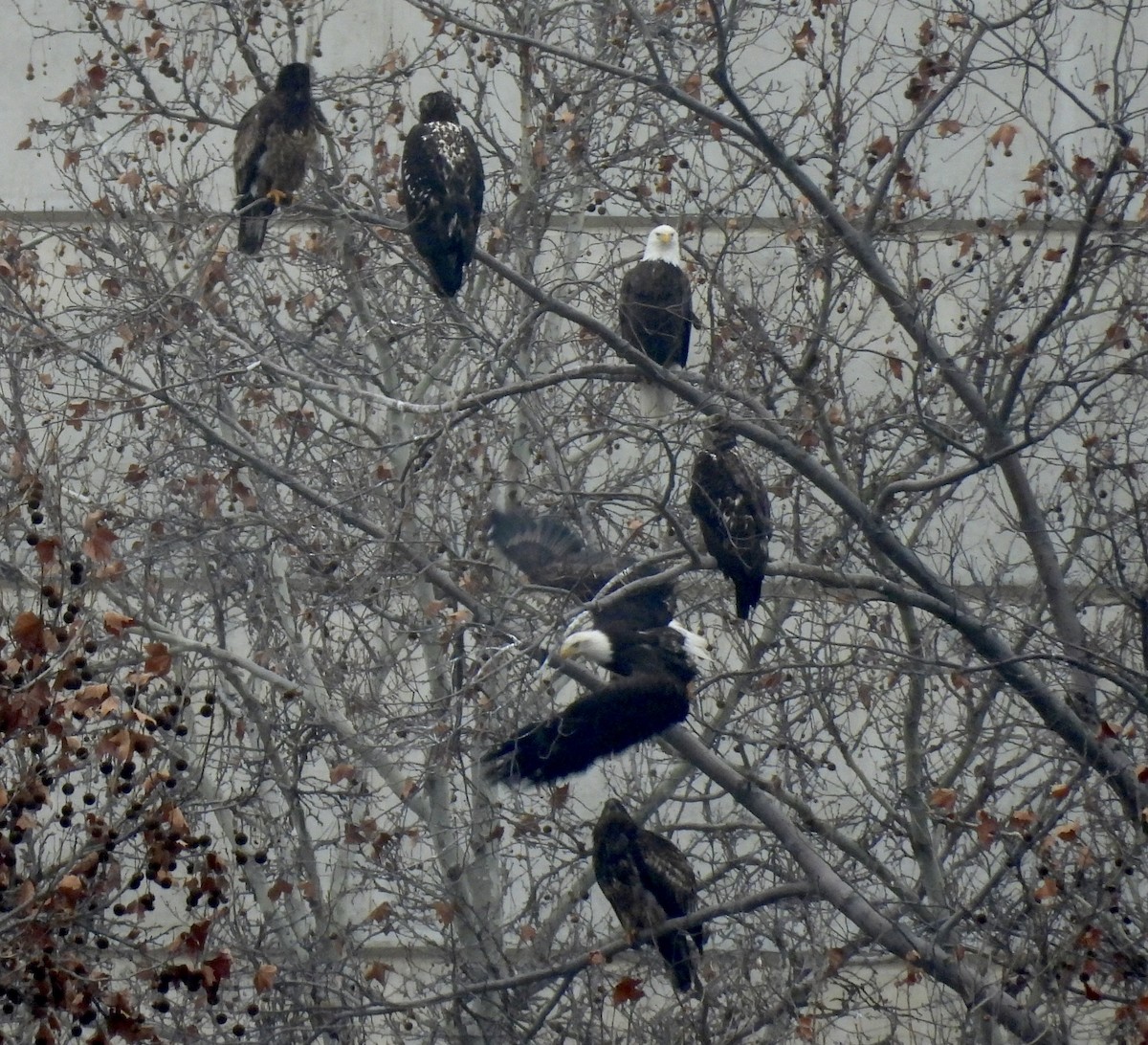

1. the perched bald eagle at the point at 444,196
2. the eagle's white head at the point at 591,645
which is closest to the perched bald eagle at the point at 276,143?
the perched bald eagle at the point at 444,196

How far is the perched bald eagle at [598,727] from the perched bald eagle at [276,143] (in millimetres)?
2678

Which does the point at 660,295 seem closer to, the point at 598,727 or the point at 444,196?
the point at 444,196

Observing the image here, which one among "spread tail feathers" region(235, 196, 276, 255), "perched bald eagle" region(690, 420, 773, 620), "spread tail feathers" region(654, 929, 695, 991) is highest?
"spread tail feathers" region(235, 196, 276, 255)

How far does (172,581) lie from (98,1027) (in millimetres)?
4780

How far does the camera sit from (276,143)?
24.1 ft

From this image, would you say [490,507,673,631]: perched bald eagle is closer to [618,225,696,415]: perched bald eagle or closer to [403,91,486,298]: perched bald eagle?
[403,91,486,298]: perched bald eagle

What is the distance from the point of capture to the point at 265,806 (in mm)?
7195

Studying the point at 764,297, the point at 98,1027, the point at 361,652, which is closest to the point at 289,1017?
the point at 361,652

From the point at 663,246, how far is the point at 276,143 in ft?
5.56

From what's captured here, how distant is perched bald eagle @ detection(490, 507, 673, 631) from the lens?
20.2ft

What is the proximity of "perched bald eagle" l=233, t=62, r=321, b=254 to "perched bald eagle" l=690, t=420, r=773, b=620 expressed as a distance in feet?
7.16

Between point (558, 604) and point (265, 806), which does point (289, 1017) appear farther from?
point (558, 604)

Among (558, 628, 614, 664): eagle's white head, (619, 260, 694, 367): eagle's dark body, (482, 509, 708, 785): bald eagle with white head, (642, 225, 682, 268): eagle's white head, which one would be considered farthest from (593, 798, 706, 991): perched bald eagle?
(642, 225, 682, 268): eagle's white head

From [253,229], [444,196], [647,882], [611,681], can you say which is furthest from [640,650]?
[253,229]
